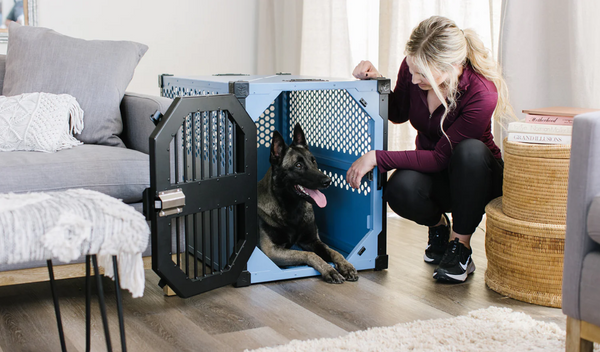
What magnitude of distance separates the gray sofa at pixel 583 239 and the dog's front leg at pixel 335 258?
2.73ft

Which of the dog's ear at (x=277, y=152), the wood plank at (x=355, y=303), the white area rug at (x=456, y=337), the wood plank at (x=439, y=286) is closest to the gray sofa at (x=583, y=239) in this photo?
the white area rug at (x=456, y=337)

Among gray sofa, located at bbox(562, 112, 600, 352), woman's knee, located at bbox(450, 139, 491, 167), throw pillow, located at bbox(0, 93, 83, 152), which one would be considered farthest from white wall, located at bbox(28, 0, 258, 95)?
gray sofa, located at bbox(562, 112, 600, 352)

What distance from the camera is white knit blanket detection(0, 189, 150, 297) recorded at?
116 centimetres

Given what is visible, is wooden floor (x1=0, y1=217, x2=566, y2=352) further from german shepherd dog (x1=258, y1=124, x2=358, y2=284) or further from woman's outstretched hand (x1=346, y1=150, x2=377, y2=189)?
woman's outstretched hand (x1=346, y1=150, x2=377, y2=189)

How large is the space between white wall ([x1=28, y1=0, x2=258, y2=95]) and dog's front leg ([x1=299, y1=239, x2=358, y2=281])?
186 cm

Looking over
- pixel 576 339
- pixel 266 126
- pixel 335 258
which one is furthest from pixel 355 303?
pixel 266 126

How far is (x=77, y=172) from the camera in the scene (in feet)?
6.13

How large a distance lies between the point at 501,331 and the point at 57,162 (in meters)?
1.37

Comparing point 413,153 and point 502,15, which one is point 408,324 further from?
point 502,15

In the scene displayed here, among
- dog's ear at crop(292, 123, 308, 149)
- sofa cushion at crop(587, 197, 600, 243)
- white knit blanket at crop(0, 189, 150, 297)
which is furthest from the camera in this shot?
dog's ear at crop(292, 123, 308, 149)

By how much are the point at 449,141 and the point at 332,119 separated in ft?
1.73

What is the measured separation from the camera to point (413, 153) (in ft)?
6.98

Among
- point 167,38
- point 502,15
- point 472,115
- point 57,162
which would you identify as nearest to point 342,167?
point 472,115

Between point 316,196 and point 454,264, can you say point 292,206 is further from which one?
point 454,264
